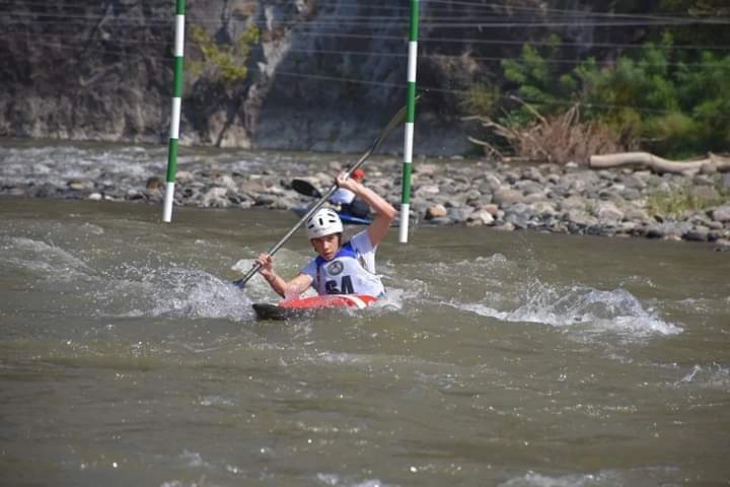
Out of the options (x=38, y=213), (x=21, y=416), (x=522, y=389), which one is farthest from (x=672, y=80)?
(x=21, y=416)

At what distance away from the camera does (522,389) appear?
678 cm

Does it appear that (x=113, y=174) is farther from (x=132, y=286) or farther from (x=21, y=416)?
(x=21, y=416)

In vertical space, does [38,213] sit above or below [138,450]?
below

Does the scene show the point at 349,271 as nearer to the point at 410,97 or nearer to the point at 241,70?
the point at 410,97

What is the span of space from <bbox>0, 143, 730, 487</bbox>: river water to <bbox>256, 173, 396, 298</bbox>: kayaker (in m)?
0.29

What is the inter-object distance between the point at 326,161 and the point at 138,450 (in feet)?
58.0

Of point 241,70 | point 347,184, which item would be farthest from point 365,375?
point 241,70

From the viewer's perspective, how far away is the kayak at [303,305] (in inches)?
333

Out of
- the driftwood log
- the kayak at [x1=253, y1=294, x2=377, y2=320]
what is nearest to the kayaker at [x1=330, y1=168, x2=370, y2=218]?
the kayak at [x1=253, y1=294, x2=377, y2=320]

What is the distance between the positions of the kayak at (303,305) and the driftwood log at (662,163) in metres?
11.5

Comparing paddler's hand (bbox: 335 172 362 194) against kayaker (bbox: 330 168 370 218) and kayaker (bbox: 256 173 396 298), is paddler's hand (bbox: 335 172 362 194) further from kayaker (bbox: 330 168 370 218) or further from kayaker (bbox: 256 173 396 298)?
kayaker (bbox: 330 168 370 218)

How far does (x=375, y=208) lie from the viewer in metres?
8.97

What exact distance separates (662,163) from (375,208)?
11.6m

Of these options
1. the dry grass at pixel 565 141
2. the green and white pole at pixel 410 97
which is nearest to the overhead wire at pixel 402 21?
the dry grass at pixel 565 141
